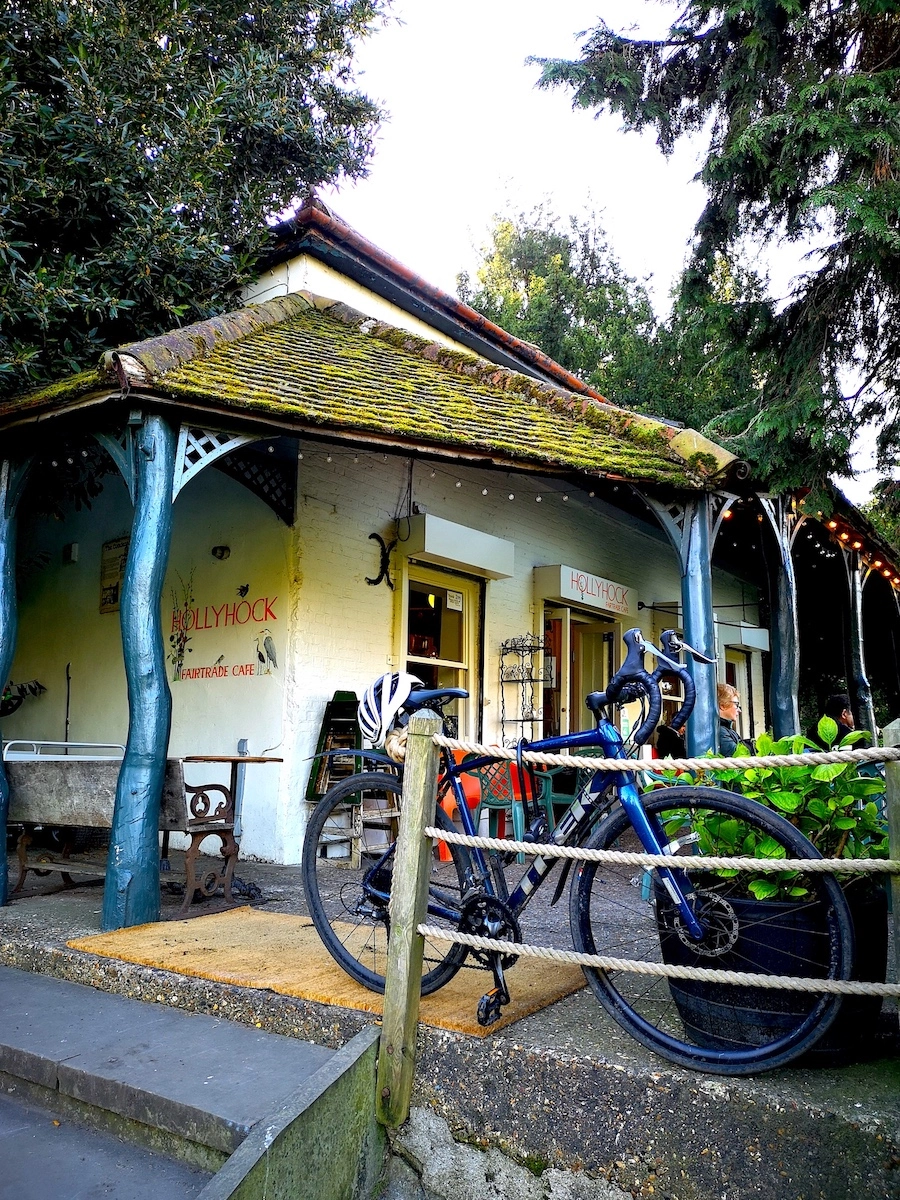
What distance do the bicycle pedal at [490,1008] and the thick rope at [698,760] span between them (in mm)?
730

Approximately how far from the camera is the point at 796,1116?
80.0 inches

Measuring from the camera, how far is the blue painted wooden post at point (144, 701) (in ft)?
13.6

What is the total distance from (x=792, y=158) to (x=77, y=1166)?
6964 millimetres

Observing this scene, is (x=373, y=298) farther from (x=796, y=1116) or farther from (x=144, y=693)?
(x=796, y=1116)

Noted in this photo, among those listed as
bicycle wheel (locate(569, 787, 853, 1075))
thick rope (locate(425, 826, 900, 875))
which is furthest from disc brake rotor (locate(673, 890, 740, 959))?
thick rope (locate(425, 826, 900, 875))

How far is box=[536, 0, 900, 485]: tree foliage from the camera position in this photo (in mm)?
5777

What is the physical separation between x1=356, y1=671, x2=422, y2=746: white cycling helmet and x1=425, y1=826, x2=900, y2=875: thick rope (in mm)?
504

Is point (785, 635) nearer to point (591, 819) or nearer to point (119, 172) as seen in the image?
point (591, 819)

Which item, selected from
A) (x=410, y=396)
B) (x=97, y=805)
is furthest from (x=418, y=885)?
(x=410, y=396)

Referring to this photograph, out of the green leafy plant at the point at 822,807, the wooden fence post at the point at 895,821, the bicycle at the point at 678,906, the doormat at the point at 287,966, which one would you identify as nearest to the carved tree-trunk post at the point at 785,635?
the doormat at the point at 287,966

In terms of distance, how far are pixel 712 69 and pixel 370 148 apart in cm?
347

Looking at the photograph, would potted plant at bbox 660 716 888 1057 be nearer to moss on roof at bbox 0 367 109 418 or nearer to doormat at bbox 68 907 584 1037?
doormat at bbox 68 907 584 1037

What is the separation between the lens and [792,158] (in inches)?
238

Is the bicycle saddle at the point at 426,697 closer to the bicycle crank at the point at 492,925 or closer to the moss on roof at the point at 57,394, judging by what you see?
the bicycle crank at the point at 492,925
